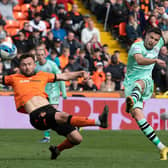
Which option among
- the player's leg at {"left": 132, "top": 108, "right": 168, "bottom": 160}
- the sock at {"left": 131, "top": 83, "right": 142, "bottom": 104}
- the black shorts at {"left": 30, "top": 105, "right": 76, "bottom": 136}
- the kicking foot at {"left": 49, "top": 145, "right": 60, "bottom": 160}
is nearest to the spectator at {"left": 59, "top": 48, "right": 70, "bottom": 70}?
the sock at {"left": 131, "top": 83, "right": 142, "bottom": 104}

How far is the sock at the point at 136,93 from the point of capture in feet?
41.2

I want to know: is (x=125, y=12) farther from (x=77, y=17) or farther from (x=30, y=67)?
(x=30, y=67)

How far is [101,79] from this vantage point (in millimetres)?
23500

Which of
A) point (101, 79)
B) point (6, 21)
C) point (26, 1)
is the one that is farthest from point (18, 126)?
point (26, 1)

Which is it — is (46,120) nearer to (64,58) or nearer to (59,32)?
(64,58)

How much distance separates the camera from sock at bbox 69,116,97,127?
36.6 ft

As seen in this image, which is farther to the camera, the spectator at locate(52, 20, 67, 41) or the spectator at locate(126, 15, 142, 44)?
the spectator at locate(126, 15, 142, 44)

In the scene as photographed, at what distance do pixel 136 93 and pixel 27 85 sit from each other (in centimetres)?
188

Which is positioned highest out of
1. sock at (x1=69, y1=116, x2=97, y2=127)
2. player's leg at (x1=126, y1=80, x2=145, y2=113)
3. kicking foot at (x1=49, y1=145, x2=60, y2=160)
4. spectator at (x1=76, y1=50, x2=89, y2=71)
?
sock at (x1=69, y1=116, x2=97, y2=127)

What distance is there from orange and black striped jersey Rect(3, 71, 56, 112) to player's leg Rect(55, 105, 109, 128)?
2.60 feet

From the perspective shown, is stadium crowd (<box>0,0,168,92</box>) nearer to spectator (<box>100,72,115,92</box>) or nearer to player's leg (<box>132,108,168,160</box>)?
spectator (<box>100,72,115,92</box>)

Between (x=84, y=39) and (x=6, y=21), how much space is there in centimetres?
270

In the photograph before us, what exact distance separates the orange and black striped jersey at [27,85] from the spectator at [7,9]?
1338 cm

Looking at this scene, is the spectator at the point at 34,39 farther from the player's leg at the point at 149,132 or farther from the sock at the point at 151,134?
the sock at the point at 151,134
